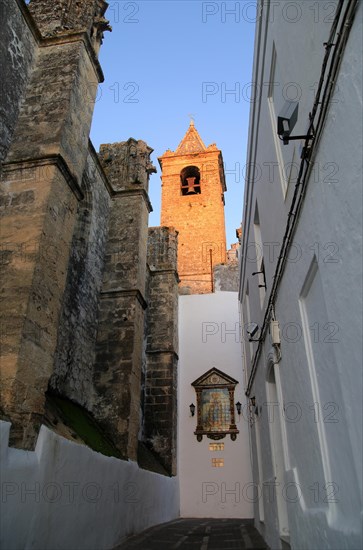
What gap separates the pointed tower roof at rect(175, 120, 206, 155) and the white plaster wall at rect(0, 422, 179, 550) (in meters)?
21.0

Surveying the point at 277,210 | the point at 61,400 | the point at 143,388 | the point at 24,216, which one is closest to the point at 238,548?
the point at 61,400

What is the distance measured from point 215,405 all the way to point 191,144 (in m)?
17.9

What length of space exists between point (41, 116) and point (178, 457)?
10800 mm

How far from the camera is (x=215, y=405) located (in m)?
14.1

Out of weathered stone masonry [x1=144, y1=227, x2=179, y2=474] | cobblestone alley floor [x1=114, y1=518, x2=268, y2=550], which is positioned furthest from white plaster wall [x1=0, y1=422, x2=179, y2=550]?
weathered stone masonry [x1=144, y1=227, x2=179, y2=474]

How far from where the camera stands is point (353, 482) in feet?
9.41

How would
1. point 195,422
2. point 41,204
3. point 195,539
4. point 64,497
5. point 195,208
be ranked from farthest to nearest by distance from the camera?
point 195,208 < point 195,422 < point 195,539 < point 41,204 < point 64,497

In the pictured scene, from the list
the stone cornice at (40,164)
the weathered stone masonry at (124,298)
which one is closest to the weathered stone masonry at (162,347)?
A: the weathered stone masonry at (124,298)

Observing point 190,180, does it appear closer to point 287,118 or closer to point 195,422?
point 195,422

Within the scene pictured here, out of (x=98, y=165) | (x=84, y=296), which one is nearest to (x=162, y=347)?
(x=84, y=296)

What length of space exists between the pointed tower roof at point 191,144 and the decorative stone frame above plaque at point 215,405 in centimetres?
1534

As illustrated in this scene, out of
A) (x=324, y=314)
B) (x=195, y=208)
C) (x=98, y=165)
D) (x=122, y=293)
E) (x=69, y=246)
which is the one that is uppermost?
(x=195, y=208)

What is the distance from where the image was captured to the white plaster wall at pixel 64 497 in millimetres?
3848

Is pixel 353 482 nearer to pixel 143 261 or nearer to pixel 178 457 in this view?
pixel 143 261
